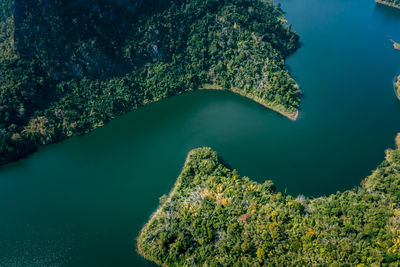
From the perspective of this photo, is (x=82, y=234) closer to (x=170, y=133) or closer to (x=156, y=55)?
(x=170, y=133)

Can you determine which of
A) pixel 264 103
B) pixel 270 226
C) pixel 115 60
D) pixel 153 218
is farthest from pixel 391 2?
pixel 153 218

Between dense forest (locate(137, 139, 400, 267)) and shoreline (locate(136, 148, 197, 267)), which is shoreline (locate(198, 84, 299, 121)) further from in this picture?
shoreline (locate(136, 148, 197, 267))

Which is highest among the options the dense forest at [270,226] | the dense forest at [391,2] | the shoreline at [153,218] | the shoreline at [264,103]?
the dense forest at [391,2]

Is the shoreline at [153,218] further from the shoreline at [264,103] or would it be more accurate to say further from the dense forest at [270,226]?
the shoreline at [264,103]

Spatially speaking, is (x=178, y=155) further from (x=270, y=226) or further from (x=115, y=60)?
(x=115, y=60)

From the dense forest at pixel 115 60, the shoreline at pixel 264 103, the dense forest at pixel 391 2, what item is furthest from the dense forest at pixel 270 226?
the dense forest at pixel 391 2
